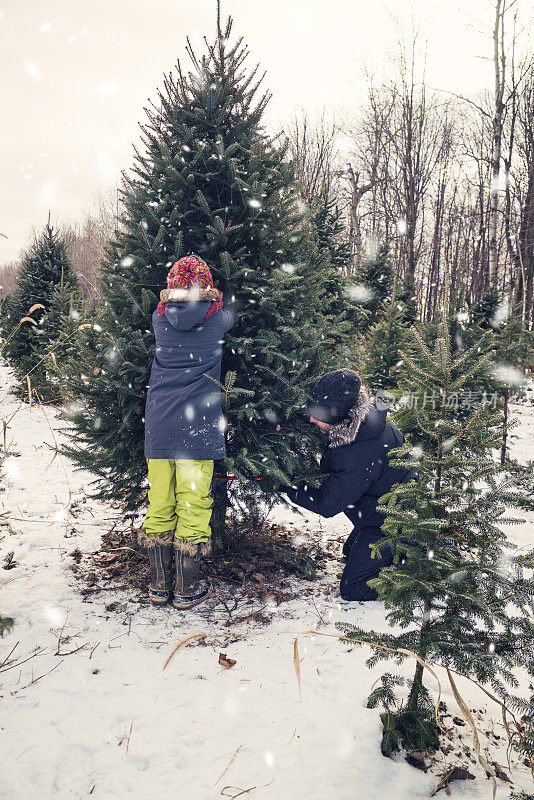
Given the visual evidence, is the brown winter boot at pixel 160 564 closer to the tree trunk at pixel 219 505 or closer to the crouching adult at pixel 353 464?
the tree trunk at pixel 219 505

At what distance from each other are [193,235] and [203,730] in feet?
10.9

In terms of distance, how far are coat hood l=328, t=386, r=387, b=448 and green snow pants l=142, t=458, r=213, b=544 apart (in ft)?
3.34

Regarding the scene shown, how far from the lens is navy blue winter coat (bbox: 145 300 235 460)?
10.6ft

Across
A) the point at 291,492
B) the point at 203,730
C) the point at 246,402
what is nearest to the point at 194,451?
the point at 246,402

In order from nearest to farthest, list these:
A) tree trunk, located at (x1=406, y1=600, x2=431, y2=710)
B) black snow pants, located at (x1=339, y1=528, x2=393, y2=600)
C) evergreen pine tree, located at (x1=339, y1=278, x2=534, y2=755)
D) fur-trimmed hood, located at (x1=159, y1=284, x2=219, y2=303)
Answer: evergreen pine tree, located at (x1=339, y1=278, x2=534, y2=755)
tree trunk, located at (x1=406, y1=600, x2=431, y2=710)
fur-trimmed hood, located at (x1=159, y1=284, x2=219, y2=303)
black snow pants, located at (x1=339, y1=528, x2=393, y2=600)

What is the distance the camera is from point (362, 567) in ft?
11.7

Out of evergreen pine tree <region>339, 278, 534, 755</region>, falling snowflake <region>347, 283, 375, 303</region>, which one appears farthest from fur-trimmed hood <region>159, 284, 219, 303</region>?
falling snowflake <region>347, 283, 375, 303</region>

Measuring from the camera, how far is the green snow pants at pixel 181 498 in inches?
130

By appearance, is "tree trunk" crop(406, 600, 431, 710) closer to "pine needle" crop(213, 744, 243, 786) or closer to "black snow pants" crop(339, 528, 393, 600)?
"pine needle" crop(213, 744, 243, 786)

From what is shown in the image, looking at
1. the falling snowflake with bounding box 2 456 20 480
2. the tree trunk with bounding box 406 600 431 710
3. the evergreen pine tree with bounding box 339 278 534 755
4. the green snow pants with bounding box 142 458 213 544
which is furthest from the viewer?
the falling snowflake with bounding box 2 456 20 480

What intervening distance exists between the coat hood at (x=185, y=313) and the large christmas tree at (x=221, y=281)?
1.18ft

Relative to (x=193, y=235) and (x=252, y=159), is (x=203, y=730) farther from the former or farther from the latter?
(x=252, y=159)

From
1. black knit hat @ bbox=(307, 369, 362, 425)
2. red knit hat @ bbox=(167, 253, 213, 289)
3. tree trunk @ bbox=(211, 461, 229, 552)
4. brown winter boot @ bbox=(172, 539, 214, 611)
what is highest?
red knit hat @ bbox=(167, 253, 213, 289)

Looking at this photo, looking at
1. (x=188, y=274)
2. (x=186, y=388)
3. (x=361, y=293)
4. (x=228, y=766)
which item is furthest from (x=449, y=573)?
(x=361, y=293)
